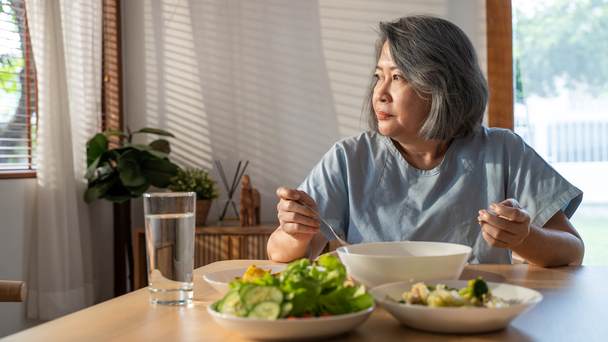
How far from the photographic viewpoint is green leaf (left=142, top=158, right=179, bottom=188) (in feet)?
12.3

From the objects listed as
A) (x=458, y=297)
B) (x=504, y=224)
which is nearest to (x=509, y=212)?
(x=504, y=224)

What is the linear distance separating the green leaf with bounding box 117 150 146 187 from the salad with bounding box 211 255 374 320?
2703mm

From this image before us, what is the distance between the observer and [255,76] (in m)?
3.96

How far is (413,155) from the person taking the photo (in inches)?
81.7

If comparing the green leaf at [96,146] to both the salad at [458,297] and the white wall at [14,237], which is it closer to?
the white wall at [14,237]

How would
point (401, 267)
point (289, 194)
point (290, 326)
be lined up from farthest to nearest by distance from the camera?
point (289, 194) < point (401, 267) < point (290, 326)

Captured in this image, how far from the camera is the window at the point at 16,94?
3.38 m

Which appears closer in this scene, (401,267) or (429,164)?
(401,267)

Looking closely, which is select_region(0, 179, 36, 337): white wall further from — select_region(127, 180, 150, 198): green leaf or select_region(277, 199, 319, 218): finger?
select_region(277, 199, 319, 218): finger

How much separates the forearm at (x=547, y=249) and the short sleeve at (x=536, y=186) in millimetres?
171

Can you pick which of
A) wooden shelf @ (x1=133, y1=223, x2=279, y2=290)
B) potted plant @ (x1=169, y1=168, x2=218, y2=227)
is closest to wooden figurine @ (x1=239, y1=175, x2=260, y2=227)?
wooden shelf @ (x1=133, y1=223, x2=279, y2=290)

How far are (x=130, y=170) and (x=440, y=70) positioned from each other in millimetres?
1997

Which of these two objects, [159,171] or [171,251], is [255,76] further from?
[171,251]

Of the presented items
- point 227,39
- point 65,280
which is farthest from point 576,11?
point 65,280
